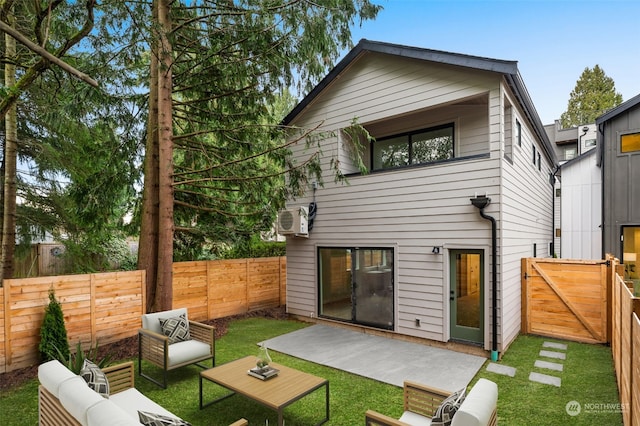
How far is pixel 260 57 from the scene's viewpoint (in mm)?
6305

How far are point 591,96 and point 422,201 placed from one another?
97.5 ft

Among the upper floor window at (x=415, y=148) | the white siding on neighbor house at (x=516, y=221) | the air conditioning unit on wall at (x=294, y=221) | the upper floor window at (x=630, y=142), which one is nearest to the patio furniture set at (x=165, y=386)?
the air conditioning unit on wall at (x=294, y=221)

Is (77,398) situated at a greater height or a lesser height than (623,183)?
lesser

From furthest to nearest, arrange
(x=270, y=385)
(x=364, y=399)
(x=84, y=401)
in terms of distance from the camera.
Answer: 1. (x=364, y=399)
2. (x=270, y=385)
3. (x=84, y=401)

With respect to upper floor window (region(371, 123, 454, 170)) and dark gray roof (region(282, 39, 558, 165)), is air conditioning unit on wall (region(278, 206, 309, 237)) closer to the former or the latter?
upper floor window (region(371, 123, 454, 170))

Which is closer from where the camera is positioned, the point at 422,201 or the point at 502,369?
the point at 502,369

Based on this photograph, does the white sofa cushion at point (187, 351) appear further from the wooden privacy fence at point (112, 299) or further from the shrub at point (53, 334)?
the wooden privacy fence at point (112, 299)

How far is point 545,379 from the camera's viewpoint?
4.82 meters

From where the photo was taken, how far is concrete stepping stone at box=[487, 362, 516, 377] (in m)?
5.07

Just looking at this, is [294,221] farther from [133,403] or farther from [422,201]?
[133,403]

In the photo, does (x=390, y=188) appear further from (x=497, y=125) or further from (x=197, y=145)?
(x=197, y=145)

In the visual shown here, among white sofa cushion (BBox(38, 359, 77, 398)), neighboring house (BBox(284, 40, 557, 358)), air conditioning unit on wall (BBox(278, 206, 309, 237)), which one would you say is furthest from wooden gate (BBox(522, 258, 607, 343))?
white sofa cushion (BBox(38, 359, 77, 398))

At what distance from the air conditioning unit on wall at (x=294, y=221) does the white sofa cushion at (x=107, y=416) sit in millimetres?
5992

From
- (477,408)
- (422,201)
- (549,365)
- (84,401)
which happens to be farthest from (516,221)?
(84,401)
